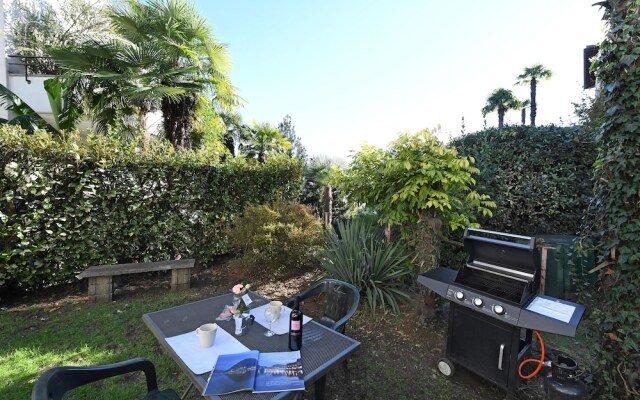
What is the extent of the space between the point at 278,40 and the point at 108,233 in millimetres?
6603

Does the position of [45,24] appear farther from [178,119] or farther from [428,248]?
[428,248]

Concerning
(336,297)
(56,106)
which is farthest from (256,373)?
(56,106)

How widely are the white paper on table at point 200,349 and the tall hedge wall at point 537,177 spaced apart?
4518 millimetres

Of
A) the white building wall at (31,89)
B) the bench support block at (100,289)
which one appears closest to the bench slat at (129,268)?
the bench support block at (100,289)

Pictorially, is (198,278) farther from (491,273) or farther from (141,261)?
(491,273)

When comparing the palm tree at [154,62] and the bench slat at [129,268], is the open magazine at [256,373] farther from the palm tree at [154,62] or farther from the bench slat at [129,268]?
the palm tree at [154,62]

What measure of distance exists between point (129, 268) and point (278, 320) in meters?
3.27

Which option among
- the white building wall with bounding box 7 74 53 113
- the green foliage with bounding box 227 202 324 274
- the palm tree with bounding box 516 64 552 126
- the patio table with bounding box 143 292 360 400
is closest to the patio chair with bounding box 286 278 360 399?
the patio table with bounding box 143 292 360 400

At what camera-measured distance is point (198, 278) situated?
4879 mm

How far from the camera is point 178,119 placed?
273 inches

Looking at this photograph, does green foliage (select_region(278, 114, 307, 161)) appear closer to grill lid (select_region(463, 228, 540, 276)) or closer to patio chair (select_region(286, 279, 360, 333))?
patio chair (select_region(286, 279, 360, 333))

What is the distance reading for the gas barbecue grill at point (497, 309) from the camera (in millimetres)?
1878

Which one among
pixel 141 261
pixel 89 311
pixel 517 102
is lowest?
pixel 89 311

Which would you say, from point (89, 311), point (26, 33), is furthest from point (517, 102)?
point (26, 33)
